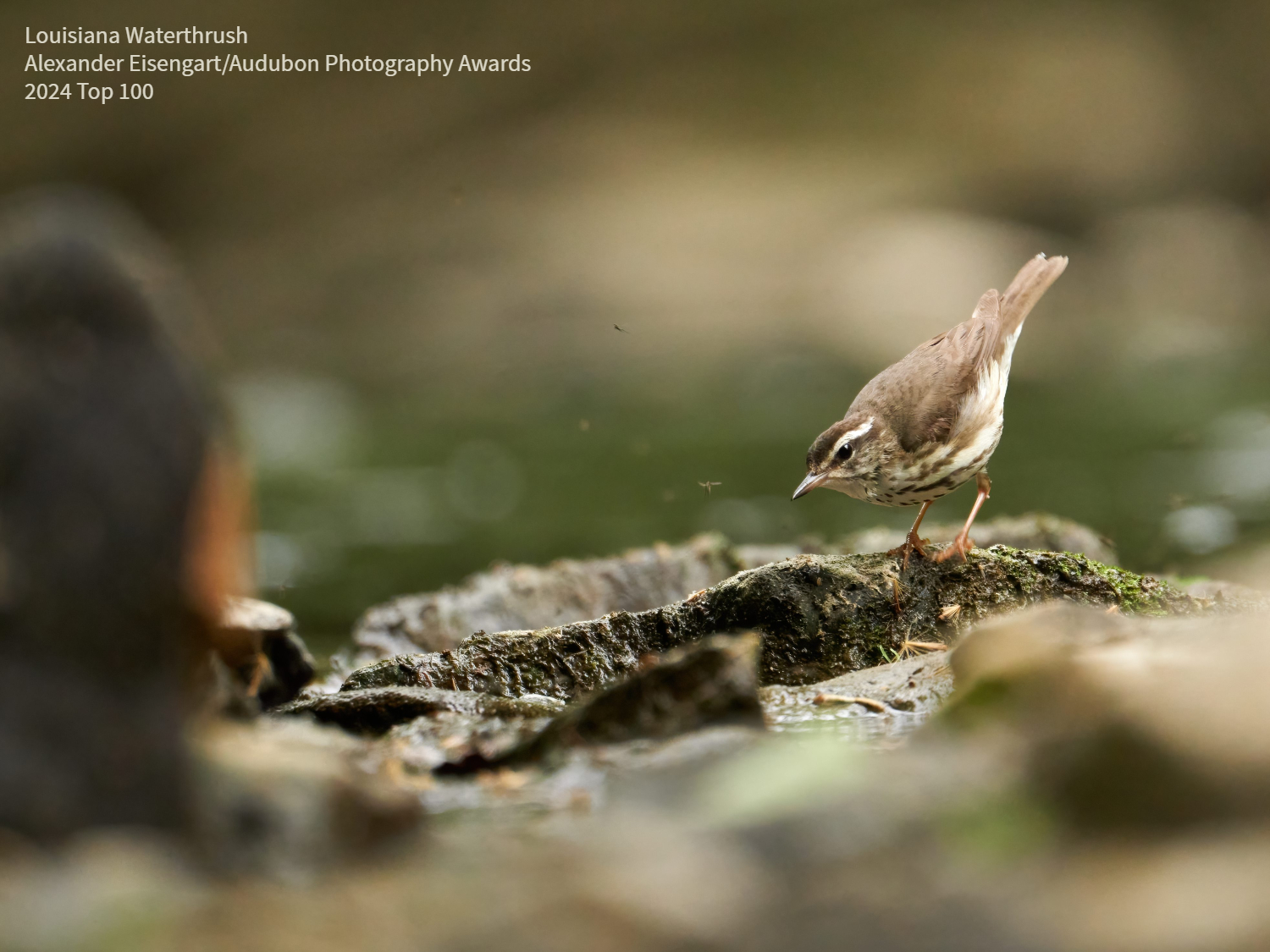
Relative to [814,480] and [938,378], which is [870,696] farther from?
[938,378]

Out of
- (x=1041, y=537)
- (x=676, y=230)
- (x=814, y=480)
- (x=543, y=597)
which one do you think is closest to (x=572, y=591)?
(x=543, y=597)

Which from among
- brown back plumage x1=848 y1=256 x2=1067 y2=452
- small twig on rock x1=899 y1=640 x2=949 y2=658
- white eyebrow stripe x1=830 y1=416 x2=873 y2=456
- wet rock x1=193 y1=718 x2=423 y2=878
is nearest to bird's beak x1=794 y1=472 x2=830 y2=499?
white eyebrow stripe x1=830 y1=416 x2=873 y2=456

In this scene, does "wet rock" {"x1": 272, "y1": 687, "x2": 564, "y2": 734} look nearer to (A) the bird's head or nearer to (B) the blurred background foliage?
(A) the bird's head

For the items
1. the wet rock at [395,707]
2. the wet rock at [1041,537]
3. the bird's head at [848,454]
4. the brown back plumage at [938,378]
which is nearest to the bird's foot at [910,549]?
the bird's head at [848,454]

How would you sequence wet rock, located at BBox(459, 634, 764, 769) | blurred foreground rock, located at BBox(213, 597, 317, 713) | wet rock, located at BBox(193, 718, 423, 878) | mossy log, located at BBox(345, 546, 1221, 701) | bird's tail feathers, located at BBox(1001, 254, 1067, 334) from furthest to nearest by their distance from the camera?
bird's tail feathers, located at BBox(1001, 254, 1067, 334) → mossy log, located at BBox(345, 546, 1221, 701) → blurred foreground rock, located at BBox(213, 597, 317, 713) → wet rock, located at BBox(459, 634, 764, 769) → wet rock, located at BBox(193, 718, 423, 878)

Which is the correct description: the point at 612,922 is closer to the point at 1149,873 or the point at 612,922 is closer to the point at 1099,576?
the point at 1149,873

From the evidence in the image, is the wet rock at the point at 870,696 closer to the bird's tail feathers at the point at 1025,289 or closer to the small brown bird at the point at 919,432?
the small brown bird at the point at 919,432
